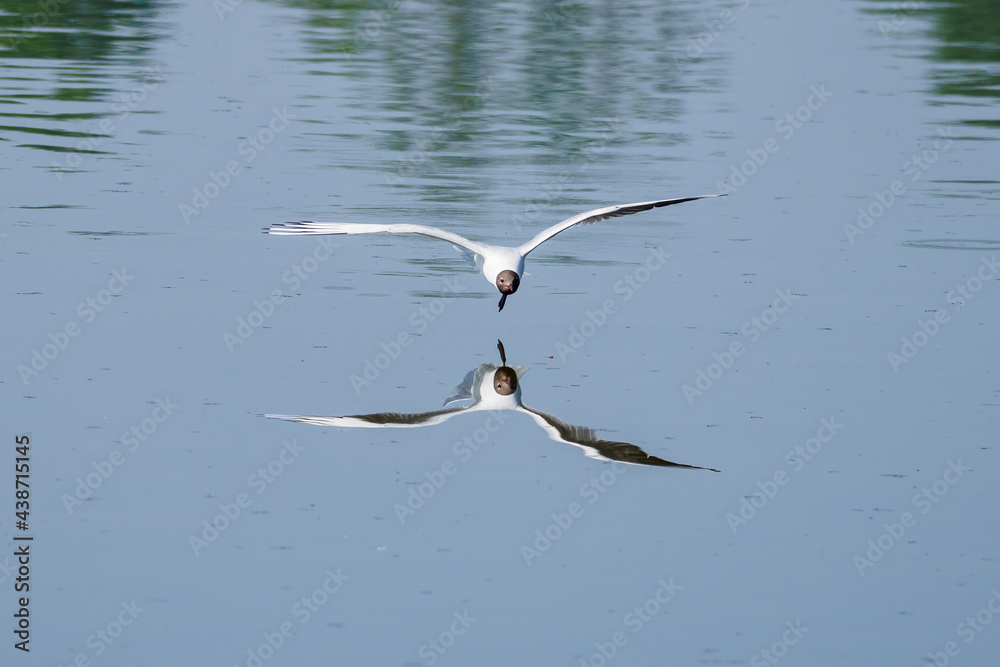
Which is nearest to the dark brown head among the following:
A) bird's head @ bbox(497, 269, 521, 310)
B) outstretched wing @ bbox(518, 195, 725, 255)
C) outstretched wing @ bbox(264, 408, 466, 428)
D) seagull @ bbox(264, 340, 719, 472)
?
seagull @ bbox(264, 340, 719, 472)

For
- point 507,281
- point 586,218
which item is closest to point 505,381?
point 507,281

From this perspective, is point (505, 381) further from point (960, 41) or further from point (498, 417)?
point (960, 41)

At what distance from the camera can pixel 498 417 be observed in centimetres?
930

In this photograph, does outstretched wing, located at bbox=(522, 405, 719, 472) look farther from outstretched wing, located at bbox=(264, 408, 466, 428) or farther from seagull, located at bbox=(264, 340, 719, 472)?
outstretched wing, located at bbox=(264, 408, 466, 428)

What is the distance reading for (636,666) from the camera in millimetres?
6605

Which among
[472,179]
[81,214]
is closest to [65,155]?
[81,214]

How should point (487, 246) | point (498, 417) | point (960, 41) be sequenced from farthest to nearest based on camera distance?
1. point (960, 41)
2. point (487, 246)
3. point (498, 417)

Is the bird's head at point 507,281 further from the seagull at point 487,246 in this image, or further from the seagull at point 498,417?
the seagull at point 498,417

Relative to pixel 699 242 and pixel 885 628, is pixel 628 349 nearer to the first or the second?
pixel 699 242

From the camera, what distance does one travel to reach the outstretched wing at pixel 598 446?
866cm

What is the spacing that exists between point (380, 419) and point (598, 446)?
1357mm

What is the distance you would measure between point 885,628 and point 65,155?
10.9 metres

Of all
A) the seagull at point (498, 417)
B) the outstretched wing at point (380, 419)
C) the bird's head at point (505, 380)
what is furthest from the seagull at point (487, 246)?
the outstretched wing at point (380, 419)

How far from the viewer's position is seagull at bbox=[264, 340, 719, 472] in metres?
8.71
